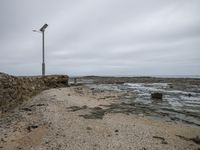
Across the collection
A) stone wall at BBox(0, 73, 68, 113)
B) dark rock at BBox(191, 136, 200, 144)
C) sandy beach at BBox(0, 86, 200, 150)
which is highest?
stone wall at BBox(0, 73, 68, 113)

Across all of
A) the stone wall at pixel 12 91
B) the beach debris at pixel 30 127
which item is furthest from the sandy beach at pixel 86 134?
the stone wall at pixel 12 91

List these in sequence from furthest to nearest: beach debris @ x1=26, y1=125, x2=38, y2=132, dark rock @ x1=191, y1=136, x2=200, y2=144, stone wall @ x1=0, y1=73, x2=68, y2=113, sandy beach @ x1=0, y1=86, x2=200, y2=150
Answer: stone wall @ x1=0, y1=73, x2=68, y2=113 → beach debris @ x1=26, y1=125, x2=38, y2=132 → dark rock @ x1=191, y1=136, x2=200, y2=144 → sandy beach @ x1=0, y1=86, x2=200, y2=150

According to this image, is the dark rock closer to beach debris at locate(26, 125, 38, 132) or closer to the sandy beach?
the sandy beach

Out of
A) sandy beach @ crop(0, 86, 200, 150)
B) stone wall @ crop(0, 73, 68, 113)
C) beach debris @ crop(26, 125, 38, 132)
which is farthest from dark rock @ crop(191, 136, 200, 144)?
stone wall @ crop(0, 73, 68, 113)

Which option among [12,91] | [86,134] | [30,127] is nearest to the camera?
[86,134]

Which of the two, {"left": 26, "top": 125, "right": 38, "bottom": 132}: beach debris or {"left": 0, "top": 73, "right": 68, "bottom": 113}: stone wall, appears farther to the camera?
{"left": 0, "top": 73, "right": 68, "bottom": 113}: stone wall

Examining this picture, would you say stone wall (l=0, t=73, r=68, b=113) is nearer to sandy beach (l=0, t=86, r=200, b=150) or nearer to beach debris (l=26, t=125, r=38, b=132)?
sandy beach (l=0, t=86, r=200, b=150)

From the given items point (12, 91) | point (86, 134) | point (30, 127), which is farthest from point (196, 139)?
point (12, 91)

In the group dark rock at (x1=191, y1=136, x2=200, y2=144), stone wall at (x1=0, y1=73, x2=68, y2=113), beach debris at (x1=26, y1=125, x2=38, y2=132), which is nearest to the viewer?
dark rock at (x1=191, y1=136, x2=200, y2=144)

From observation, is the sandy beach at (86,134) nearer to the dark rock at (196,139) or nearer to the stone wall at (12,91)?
the dark rock at (196,139)

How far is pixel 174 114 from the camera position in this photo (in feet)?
59.6

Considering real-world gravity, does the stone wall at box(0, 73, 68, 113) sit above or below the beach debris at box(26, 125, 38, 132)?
above

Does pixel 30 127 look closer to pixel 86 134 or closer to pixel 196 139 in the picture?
pixel 86 134

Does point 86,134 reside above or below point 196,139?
above
